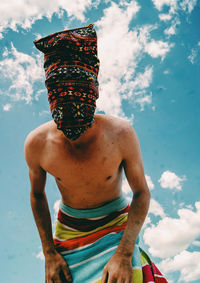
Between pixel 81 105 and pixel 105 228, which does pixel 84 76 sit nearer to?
pixel 81 105

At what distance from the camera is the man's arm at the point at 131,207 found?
1.80 m

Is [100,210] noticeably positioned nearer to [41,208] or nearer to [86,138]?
[41,208]

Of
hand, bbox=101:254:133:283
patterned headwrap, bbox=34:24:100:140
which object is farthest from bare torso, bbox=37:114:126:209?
hand, bbox=101:254:133:283

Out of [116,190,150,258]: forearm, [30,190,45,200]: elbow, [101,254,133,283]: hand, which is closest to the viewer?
[101,254,133,283]: hand

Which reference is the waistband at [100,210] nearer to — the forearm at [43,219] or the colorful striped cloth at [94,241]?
the colorful striped cloth at [94,241]

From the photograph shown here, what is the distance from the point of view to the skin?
216 cm

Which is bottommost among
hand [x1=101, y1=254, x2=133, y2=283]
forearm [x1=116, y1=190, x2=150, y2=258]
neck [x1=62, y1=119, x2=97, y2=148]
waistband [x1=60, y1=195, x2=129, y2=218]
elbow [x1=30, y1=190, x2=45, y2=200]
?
hand [x1=101, y1=254, x2=133, y2=283]

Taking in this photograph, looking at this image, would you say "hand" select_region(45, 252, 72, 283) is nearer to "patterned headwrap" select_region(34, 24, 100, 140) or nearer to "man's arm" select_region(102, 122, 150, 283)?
"man's arm" select_region(102, 122, 150, 283)

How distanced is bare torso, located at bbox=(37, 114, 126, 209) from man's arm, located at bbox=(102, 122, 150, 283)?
0.32 feet

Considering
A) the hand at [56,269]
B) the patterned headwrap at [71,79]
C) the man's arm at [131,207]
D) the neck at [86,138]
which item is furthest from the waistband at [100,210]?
the patterned headwrap at [71,79]

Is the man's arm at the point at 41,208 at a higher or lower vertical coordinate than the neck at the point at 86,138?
lower

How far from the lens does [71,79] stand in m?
1.98

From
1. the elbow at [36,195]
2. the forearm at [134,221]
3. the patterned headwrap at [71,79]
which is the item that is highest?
the patterned headwrap at [71,79]

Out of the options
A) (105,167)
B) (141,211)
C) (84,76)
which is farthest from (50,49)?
(141,211)
